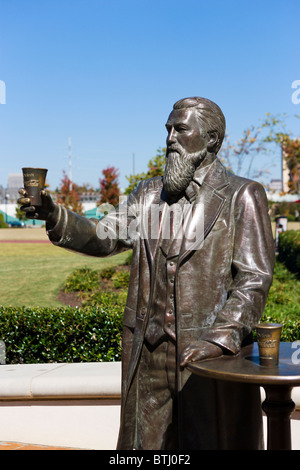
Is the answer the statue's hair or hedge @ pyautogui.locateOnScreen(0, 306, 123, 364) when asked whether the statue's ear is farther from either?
hedge @ pyautogui.locateOnScreen(0, 306, 123, 364)

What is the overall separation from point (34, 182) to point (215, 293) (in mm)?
1019

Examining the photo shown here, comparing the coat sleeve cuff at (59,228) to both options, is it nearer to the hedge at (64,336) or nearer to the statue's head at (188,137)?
the statue's head at (188,137)

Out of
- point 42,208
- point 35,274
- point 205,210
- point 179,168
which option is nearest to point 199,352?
point 205,210

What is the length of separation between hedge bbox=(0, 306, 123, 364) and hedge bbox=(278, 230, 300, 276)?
913 centimetres

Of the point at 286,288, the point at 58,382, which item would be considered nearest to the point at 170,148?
the point at 58,382

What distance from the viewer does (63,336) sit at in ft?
19.5

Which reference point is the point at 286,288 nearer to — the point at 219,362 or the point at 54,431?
the point at 54,431

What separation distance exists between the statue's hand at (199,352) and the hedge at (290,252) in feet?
39.3

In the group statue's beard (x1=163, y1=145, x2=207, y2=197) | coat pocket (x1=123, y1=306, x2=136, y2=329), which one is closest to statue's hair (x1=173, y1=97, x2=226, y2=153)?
statue's beard (x1=163, y1=145, x2=207, y2=197)

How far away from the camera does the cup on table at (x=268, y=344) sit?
100 inches

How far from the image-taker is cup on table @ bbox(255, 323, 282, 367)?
8.36 feet

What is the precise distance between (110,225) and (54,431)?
2437 mm
